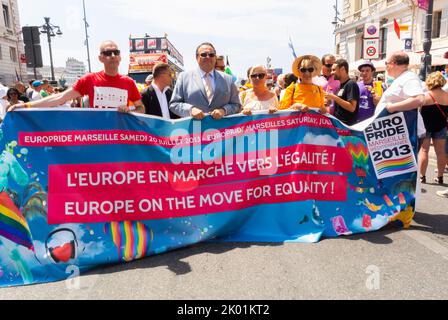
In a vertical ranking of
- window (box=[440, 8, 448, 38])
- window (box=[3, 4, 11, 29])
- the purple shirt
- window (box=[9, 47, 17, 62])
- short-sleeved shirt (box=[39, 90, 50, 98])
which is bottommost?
the purple shirt

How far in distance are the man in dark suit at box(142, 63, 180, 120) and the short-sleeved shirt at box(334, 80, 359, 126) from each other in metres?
2.31

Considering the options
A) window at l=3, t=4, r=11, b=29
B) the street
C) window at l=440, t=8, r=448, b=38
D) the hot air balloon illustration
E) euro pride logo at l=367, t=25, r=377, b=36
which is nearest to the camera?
the street

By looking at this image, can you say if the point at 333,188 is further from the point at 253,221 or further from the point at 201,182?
the point at 201,182

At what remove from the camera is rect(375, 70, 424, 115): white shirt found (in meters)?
4.23

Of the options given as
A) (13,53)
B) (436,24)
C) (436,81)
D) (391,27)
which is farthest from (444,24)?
(13,53)

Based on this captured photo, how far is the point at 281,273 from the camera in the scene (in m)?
3.21

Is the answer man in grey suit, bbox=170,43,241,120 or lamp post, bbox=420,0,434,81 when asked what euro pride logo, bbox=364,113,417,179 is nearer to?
man in grey suit, bbox=170,43,241,120

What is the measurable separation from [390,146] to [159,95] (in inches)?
113

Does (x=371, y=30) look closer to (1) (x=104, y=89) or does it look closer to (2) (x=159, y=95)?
(2) (x=159, y=95)

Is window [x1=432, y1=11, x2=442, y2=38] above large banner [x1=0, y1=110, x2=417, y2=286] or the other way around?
above

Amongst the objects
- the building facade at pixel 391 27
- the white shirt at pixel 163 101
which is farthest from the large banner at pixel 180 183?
the building facade at pixel 391 27

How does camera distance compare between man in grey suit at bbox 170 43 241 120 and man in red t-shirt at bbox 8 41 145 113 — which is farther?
man in grey suit at bbox 170 43 241 120

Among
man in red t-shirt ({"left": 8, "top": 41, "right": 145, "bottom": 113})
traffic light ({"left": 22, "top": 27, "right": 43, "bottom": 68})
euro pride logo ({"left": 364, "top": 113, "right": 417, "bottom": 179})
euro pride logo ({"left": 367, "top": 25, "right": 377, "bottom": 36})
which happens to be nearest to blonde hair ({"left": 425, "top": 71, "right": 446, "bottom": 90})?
euro pride logo ({"left": 364, "top": 113, "right": 417, "bottom": 179})
